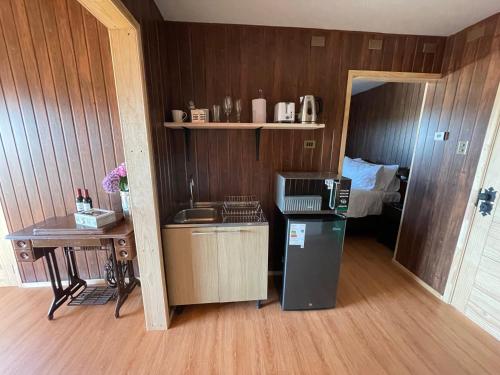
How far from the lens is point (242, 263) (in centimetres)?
181

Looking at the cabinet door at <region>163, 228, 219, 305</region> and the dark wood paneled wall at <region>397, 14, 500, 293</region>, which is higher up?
the dark wood paneled wall at <region>397, 14, 500, 293</region>

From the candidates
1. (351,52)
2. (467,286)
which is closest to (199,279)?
(467,286)

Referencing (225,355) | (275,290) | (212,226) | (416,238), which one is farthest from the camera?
(416,238)

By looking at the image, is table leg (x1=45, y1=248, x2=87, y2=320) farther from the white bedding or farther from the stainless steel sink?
the white bedding

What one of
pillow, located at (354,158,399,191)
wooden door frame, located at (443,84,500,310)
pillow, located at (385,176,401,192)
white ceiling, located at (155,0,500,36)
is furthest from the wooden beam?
pillow, located at (385,176,401,192)

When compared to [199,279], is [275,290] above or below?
below

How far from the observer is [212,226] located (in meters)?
1.71

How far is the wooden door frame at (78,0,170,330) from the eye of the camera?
121 cm

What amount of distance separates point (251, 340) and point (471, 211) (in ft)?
7.08

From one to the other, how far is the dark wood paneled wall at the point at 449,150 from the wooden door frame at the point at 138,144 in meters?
2.62

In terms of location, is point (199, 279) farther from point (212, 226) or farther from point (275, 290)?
point (275, 290)

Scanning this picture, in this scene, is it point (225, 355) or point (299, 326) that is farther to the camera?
point (299, 326)

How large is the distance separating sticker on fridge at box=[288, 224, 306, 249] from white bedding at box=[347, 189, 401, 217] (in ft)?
5.23

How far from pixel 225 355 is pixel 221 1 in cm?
262
